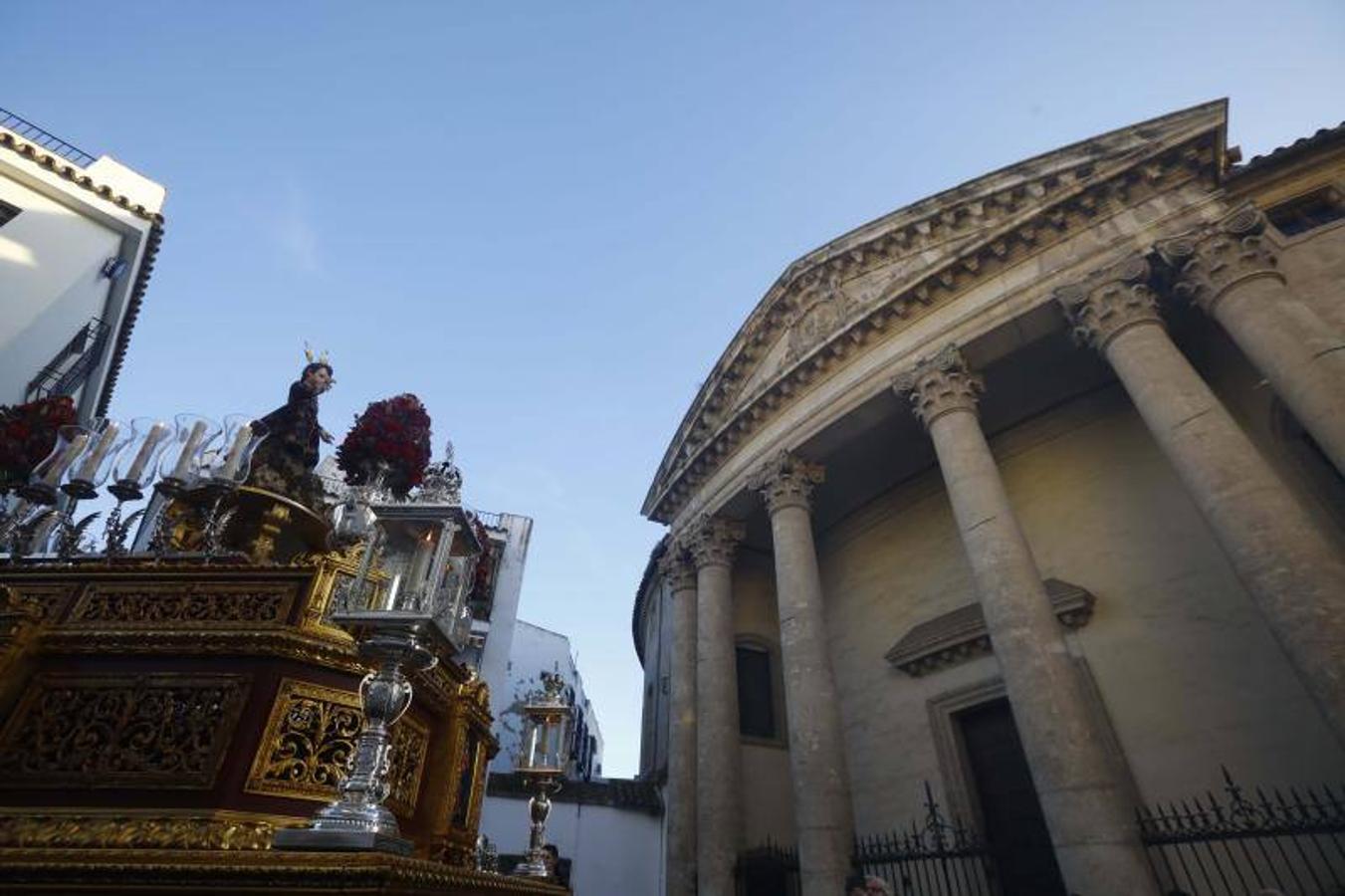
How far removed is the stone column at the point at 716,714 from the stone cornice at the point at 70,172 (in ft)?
47.8

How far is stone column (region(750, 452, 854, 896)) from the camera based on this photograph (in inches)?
351

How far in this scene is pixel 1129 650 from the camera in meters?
9.59

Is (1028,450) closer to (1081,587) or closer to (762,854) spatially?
(1081,587)

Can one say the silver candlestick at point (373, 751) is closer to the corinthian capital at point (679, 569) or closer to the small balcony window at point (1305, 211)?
the corinthian capital at point (679, 569)

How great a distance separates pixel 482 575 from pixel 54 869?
434 cm

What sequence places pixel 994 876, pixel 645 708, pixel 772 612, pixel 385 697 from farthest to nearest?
pixel 645 708 → pixel 772 612 → pixel 994 876 → pixel 385 697

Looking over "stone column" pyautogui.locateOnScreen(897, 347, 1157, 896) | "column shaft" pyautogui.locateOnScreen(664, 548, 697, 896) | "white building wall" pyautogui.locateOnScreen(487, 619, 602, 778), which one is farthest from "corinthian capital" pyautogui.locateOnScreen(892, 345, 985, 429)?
"white building wall" pyautogui.locateOnScreen(487, 619, 602, 778)

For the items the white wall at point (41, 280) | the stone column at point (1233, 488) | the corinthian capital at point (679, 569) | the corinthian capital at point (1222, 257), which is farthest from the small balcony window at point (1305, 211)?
the white wall at point (41, 280)

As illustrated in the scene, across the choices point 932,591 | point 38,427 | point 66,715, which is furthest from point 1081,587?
point 38,427

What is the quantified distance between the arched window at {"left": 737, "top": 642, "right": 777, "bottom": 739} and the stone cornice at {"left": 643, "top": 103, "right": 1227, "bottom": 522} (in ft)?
12.1

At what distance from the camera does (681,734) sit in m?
12.7

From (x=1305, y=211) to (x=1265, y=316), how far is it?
381 cm

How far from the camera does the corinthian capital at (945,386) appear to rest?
397 inches

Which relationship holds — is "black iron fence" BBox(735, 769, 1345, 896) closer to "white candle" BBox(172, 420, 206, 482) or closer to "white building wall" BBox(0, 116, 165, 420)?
"white candle" BBox(172, 420, 206, 482)
